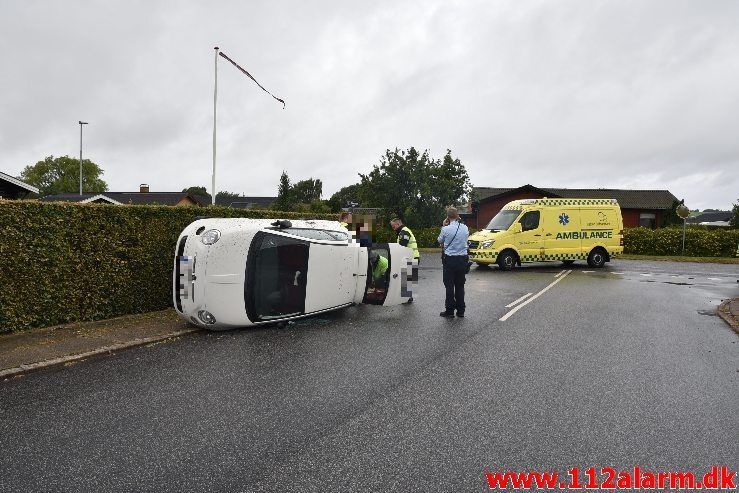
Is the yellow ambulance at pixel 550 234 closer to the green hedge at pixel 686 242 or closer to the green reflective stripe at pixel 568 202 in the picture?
the green reflective stripe at pixel 568 202

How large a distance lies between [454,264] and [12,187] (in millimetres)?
20230

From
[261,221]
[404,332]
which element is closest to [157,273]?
[261,221]

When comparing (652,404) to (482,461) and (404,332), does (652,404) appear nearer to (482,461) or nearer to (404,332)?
(482,461)

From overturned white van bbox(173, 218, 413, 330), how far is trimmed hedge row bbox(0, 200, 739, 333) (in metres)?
1.65

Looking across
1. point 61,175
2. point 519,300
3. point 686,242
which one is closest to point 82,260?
point 519,300

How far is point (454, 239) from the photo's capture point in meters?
9.28

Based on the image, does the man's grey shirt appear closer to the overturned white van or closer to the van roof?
the overturned white van

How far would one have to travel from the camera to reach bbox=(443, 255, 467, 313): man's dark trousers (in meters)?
9.22

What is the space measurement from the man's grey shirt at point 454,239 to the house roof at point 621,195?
37.1 m

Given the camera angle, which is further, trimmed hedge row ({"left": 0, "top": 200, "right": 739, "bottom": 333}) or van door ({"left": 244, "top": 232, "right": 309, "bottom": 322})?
van door ({"left": 244, "top": 232, "right": 309, "bottom": 322})

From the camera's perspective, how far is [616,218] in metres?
20.5

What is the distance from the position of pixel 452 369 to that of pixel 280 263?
10.2 ft

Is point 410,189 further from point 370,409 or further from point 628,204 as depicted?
point 370,409

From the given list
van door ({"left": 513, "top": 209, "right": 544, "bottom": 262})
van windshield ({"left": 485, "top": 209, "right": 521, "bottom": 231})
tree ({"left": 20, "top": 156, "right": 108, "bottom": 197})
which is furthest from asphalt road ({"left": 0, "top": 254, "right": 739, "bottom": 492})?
tree ({"left": 20, "top": 156, "right": 108, "bottom": 197})
